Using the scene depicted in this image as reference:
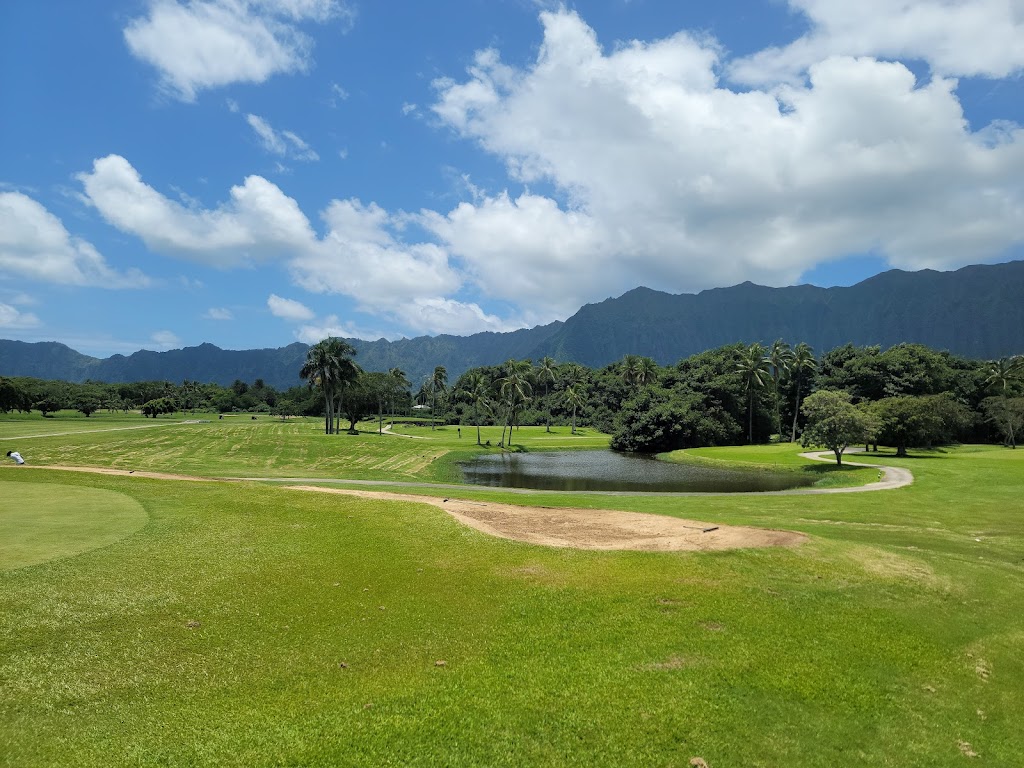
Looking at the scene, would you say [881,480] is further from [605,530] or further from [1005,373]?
[1005,373]

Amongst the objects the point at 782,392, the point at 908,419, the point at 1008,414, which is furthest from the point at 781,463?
the point at 782,392

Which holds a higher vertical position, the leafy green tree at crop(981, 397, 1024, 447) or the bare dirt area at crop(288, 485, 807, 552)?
the leafy green tree at crop(981, 397, 1024, 447)

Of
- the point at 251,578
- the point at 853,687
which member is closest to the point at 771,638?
the point at 853,687

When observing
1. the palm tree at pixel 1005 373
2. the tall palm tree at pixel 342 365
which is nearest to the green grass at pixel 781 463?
the palm tree at pixel 1005 373

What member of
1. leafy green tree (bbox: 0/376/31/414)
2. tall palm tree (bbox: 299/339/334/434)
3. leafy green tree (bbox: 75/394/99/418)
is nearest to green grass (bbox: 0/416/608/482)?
tall palm tree (bbox: 299/339/334/434)

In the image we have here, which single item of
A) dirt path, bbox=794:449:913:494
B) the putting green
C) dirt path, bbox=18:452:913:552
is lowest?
dirt path, bbox=794:449:913:494

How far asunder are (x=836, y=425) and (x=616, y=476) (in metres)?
23.4

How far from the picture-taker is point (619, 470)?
63.6 m

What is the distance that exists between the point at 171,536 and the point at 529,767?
49.1 feet

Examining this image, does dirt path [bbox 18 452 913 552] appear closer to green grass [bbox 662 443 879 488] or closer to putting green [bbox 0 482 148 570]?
putting green [bbox 0 482 148 570]

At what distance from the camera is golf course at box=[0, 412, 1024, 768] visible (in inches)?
307

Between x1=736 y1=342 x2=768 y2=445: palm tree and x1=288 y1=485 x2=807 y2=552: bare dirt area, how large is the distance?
243ft

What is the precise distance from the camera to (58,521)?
712 inches

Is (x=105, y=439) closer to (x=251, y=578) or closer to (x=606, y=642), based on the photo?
(x=251, y=578)
